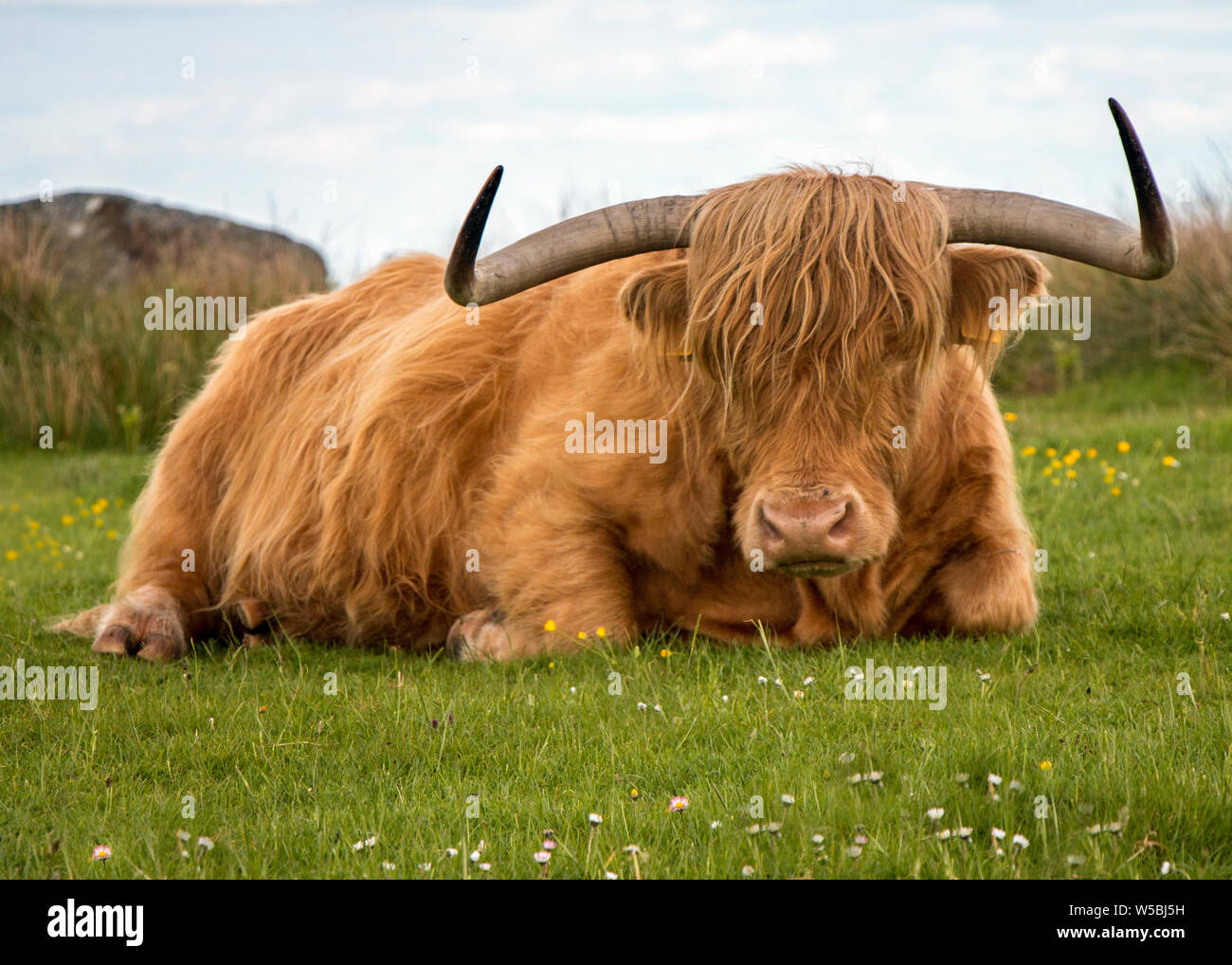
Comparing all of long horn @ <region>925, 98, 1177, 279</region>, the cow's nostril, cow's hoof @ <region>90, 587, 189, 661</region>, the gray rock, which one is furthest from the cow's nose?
the gray rock

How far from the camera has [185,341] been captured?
37.3 feet

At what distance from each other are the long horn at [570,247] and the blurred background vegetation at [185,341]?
25.2 ft

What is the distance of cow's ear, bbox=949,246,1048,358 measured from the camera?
3.85 meters

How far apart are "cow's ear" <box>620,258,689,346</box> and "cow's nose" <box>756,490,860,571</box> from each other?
778 mm

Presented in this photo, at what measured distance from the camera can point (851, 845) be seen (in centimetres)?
233

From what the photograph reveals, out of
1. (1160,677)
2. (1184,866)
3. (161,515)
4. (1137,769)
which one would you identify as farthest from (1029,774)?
(161,515)

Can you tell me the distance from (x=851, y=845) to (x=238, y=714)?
178cm

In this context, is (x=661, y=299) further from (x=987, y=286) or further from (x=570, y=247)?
(x=987, y=286)

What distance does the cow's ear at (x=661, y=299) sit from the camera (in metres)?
3.94

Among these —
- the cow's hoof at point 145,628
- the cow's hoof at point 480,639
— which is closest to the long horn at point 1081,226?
the cow's hoof at point 480,639

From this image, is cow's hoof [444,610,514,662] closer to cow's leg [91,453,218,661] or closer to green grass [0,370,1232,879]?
green grass [0,370,1232,879]

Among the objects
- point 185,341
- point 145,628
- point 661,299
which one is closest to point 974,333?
point 661,299

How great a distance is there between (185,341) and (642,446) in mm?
8190

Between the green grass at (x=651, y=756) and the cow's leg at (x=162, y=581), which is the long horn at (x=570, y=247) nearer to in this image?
the green grass at (x=651, y=756)
